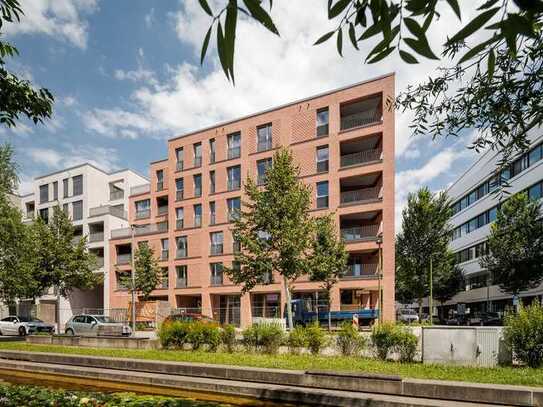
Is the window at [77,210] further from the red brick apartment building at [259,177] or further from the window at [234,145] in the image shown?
the window at [234,145]

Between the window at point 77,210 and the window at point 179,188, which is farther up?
the window at point 179,188

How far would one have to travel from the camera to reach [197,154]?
4691 cm

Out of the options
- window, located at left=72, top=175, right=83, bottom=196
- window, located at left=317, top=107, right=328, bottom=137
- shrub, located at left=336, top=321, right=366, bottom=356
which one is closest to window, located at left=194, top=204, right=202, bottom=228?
window, located at left=317, top=107, right=328, bottom=137

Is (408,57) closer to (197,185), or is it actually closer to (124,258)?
(197,185)

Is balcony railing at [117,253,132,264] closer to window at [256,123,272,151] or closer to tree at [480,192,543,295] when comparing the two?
window at [256,123,272,151]

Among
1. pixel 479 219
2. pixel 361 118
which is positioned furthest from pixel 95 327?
pixel 479 219

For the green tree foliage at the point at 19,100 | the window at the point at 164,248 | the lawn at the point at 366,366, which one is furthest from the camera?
the window at the point at 164,248

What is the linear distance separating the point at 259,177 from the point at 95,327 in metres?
19.9

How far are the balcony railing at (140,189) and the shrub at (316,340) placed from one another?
40596 millimetres

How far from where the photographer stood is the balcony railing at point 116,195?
5678 cm

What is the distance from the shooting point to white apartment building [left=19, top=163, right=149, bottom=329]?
51500 mm

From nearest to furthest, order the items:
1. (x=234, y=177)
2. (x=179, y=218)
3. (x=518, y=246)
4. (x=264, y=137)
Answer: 1. (x=518, y=246)
2. (x=264, y=137)
3. (x=234, y=177)
4. (x=179, y=218)

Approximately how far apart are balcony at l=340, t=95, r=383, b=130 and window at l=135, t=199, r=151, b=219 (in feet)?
86.6

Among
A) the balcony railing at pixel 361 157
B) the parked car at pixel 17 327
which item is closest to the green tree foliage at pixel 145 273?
the parked car at pixel 17 327
